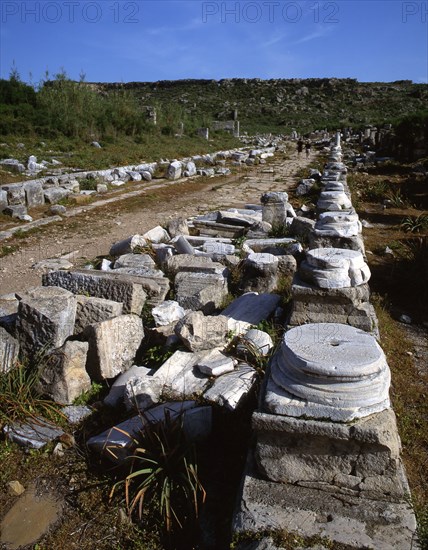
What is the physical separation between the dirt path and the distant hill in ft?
100

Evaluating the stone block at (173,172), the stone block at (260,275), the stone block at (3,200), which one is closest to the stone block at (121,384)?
the stone block at (260,275)

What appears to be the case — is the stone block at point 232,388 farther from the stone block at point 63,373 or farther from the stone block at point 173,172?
the stone block at point 173,172

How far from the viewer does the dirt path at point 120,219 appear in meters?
7.54

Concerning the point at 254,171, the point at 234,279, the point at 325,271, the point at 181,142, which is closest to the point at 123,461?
the point at 325,271

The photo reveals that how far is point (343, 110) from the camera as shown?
58250mm

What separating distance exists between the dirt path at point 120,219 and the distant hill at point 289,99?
30531 millimetres

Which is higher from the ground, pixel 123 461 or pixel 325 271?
pixel 325 271

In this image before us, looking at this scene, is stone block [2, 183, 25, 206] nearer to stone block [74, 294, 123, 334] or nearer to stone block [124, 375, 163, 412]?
stone block [74, 294, 123, 334]

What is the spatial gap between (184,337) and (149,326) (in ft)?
2.76

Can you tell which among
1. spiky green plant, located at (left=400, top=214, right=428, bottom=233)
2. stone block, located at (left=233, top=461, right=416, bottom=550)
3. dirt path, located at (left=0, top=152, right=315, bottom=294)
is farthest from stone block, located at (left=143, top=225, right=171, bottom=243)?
stone block, located at (left=233, top=461, right=416, bottom=550)

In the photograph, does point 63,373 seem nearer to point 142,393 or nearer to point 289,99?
point 142,393

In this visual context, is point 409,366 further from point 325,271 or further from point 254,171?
point 254,171

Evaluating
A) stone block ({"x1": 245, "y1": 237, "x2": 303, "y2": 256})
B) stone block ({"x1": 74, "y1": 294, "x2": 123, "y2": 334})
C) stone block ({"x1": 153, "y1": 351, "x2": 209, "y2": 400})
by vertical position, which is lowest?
stone block ({"x1": 153, "y1": 351, "x2": 209, "y2": 400})

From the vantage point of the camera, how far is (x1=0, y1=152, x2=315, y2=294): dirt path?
7.54 metres
